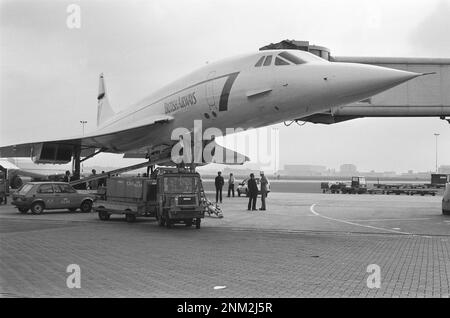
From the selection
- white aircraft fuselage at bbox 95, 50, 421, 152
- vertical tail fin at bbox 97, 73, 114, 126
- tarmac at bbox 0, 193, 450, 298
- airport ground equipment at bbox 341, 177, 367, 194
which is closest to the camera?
tarmac at bbox 0, 193, 450, 298

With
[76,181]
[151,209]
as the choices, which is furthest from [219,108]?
[76,181]

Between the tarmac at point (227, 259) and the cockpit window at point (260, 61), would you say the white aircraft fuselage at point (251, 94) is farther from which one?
the tarmac at point (227, 259)

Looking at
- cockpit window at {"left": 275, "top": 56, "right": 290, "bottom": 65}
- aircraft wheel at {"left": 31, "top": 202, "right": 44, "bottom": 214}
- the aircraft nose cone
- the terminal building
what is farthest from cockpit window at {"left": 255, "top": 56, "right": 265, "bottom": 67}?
aircraft wheel at {"left": 31, "top": 202, "right": 44, "bottom": 214}

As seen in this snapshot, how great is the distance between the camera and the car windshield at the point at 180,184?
15.1m

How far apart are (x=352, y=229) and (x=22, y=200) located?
40.6ft

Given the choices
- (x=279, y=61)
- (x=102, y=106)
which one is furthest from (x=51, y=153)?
(x=279, y=61)

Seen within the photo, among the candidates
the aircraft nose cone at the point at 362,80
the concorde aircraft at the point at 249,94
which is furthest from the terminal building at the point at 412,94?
the aircraft nose cone at the point at 362,80

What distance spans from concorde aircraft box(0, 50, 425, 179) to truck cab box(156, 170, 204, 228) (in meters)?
1.75

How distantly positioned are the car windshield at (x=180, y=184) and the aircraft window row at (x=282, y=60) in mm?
4087

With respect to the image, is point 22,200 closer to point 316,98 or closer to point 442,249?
point 316,98

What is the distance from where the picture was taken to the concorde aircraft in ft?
37.5

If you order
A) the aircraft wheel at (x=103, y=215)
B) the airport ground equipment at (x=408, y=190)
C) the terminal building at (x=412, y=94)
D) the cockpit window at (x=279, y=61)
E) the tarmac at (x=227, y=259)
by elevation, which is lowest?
the tarmac at (x=227, y=259)

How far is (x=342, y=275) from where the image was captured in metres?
7.80

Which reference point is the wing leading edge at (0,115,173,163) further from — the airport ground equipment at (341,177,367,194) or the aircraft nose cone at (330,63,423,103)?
the airport ground equipment at (341,177,367,194)
